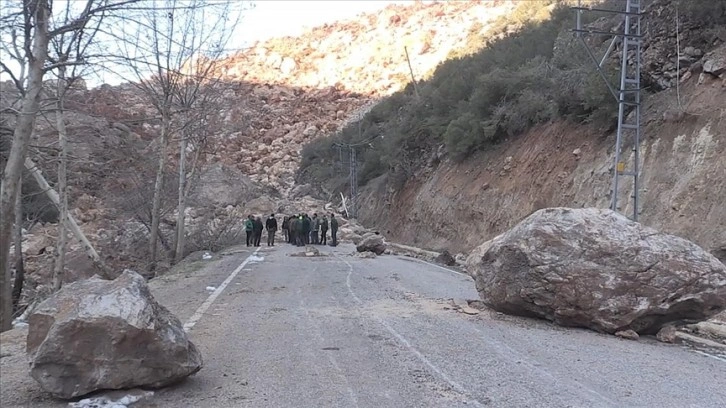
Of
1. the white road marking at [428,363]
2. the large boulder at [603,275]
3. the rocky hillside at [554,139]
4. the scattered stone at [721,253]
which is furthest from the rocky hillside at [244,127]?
the scattered stone at [721,253]

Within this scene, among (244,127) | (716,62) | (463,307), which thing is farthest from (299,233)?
(463,307)

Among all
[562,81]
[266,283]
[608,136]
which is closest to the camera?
[266,283]

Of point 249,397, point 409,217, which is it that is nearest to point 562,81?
point 409,217

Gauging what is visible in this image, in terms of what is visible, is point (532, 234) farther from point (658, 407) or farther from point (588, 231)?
point (658, 407)

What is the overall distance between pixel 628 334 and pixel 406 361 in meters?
3.50

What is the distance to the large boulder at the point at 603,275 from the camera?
796cm

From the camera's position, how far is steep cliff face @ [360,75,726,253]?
14992mm

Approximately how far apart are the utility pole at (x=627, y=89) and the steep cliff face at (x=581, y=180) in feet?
2.17

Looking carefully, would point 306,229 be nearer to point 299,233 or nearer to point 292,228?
point 299,233

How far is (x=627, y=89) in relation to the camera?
16062 millimetres

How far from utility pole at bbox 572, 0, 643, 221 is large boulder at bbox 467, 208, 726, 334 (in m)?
6.08

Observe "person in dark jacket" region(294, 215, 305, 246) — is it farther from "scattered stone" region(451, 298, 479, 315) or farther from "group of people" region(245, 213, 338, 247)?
"scattered stone" region(451, 298, 479, 315)

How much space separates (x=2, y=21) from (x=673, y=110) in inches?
644

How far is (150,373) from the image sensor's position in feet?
16.4
